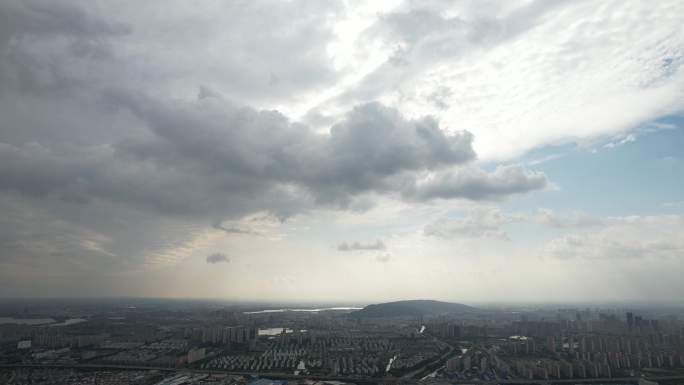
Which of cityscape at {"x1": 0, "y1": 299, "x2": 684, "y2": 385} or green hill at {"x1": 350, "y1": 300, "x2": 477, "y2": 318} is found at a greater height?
cityscape at {"x1": 0, "y1": 299, "x2": 684, "y2": 385}

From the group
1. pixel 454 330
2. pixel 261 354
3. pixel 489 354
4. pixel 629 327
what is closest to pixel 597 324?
pixel 629 327

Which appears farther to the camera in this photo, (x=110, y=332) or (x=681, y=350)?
(x=110, y=332)

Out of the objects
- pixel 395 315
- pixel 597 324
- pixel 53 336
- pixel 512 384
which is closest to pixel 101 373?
pixel 53 336

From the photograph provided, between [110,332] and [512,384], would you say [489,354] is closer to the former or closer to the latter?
[512,384]

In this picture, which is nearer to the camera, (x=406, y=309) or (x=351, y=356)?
(x=351, y=356)

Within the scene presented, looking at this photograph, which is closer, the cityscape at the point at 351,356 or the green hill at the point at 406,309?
the cityscape at the point at 351,356

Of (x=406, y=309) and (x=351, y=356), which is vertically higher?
(x=351, y=356)

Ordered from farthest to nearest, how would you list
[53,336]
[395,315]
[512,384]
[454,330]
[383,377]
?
[395,315], [454,330], [53,336], [383,377], [512,384]

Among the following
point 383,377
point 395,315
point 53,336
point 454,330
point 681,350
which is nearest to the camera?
point 383,377

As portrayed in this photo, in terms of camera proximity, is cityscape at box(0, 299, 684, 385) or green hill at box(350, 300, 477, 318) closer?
cityscape at box(0, 299, 684, 385)

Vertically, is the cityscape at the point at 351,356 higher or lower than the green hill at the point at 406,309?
higher
